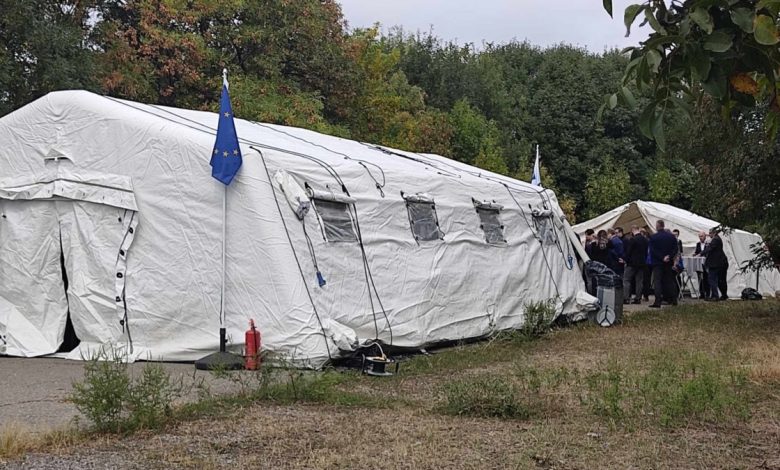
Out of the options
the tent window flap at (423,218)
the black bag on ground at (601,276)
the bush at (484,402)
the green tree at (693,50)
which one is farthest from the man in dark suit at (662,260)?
the green tree at (693,50)

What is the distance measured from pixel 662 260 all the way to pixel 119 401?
563 inches

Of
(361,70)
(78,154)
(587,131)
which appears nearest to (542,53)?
(587,131)

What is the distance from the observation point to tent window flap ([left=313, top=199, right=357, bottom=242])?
10469mm

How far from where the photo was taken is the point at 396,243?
1140 cm

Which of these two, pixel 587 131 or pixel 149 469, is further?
pixel 587 131

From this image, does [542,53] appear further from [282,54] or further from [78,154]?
[78,154]

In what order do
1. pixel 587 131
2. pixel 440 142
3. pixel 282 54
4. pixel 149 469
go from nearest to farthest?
pixel 149 469, pixel 282 54, pixel 440 142, pixel 587 131

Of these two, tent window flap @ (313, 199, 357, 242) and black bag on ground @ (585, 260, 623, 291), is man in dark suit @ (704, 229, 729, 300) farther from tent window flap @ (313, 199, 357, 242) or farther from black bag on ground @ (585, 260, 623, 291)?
tent window flap @ (313, 199, 357, 242)

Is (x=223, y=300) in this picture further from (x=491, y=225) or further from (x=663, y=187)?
(x=663, y=187)

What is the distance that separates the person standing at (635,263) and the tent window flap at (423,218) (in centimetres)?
783

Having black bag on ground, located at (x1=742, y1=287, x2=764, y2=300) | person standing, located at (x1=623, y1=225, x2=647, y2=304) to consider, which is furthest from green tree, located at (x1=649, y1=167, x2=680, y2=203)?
person standing, located at (x1=623, y1=225, x2=647, y2=304)

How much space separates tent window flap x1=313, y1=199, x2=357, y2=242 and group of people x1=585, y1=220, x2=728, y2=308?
9259mm

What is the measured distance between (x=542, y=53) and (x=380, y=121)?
23.0 metres

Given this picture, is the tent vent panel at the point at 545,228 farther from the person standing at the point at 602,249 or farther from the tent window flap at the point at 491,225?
the person standing at the point at 602,249
